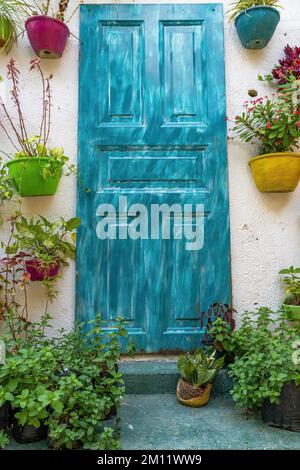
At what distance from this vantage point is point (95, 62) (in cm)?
272

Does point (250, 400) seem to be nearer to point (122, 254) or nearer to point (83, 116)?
point (122, 254)

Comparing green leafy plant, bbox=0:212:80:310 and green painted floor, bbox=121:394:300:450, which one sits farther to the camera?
green leafy plant, bbox=0:212:80:310

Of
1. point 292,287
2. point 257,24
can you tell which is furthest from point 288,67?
point 292,287

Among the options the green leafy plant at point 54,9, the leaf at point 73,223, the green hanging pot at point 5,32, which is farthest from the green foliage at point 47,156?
the green leafy plant at point 54,9

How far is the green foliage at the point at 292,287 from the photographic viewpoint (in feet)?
8.14

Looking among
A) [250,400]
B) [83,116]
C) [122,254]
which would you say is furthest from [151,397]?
[83,116]

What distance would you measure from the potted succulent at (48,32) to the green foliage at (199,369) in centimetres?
220

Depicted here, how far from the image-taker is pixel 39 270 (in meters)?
2.38

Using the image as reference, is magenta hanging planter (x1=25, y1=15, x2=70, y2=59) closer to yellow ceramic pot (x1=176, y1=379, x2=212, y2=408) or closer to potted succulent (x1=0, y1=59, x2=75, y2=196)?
potted succulent (x1=0, y1=59, x2=75, y2=196)

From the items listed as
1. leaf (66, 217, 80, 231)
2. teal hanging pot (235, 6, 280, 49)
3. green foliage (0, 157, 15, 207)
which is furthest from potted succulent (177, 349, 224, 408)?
teal hanging pot (235, 6, 280, 49)

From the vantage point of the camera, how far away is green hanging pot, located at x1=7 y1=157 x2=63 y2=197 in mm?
2408

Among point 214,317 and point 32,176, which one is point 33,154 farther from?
point 214,317

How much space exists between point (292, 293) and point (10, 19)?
8.77ft

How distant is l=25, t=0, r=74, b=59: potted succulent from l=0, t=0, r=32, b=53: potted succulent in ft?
0.42
